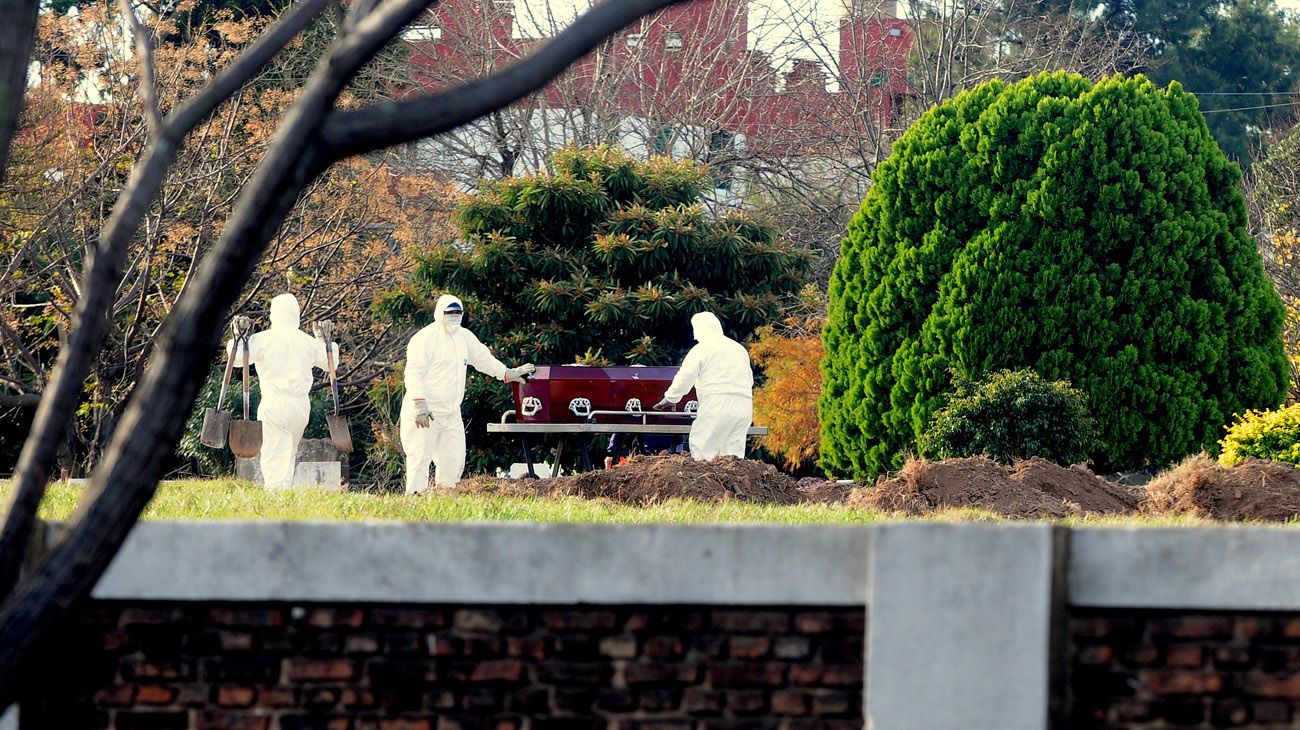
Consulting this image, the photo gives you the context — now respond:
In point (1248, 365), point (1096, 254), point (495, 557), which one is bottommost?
point (495, 557)

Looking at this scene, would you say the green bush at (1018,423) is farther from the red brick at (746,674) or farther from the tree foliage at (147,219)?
the red brick at (746,674)

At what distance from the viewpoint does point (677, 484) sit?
11.6 meters

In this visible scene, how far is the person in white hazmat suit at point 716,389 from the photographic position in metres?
14.5

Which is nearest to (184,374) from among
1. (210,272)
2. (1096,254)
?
(210,272)

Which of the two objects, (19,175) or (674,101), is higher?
(674,101)

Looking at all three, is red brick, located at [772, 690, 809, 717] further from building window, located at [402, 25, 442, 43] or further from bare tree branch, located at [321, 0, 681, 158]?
building window, located at [402, 25, 442, 43]

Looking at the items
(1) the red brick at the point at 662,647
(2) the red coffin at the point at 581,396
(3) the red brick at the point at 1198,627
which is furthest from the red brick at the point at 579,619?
(2) the red coffin at the point at 581,396

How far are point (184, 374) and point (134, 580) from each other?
1109 millimetres

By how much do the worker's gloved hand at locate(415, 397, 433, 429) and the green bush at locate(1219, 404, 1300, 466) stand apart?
674 centimetres

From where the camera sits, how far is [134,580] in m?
4.70

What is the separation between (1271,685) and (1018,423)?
902 centimetres

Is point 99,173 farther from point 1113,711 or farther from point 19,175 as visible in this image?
point 1113,711

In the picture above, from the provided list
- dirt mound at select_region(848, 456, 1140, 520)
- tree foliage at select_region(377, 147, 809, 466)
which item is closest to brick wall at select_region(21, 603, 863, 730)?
dirt mound at select_region(848, 456, 1140, 520)

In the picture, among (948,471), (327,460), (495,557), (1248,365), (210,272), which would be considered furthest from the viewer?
(327,460)
